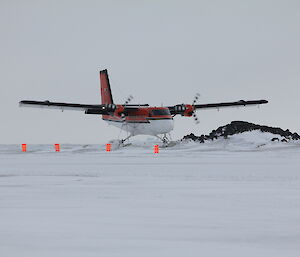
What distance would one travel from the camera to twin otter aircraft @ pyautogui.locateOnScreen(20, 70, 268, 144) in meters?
44.2

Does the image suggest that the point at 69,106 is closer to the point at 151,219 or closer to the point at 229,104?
the point at 229,104

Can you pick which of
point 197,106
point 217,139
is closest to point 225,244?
point 217,139

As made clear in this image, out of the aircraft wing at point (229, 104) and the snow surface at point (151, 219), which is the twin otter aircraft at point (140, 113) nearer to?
the aircraft wing at point (229, 104)

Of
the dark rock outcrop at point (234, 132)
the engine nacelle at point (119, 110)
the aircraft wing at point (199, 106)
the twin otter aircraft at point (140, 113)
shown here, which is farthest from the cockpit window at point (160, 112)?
the aircraft wing at point (199, 106)

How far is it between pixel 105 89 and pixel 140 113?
A: 14.9 meters

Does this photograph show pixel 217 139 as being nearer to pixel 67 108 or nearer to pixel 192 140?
pixel 192 140

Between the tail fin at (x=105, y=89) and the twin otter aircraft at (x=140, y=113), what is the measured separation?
21.2ft

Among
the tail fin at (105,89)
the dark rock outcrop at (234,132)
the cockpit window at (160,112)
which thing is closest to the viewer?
the cockpit window at (160,112)

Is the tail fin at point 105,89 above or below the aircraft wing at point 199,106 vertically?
above

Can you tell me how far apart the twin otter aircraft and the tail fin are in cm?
647

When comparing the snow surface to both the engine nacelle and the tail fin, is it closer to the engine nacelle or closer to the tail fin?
the engine nacelle

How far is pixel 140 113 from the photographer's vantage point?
45719 millimetres

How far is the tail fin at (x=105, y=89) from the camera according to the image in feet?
193

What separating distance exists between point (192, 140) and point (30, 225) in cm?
4292
